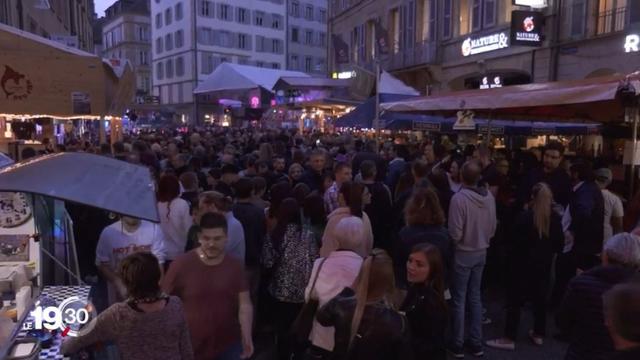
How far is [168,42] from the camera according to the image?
5772 cm

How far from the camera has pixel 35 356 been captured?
108 inches

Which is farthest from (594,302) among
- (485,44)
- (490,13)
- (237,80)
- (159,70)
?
(159,70)

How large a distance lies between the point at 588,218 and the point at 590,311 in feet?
8.79

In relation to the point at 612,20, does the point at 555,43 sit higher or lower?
lower

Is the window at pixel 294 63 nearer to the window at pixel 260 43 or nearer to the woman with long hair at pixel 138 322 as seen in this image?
the window at pixel 260 43

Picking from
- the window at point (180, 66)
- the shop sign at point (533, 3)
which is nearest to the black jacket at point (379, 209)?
the shop sign at point (533, 3)

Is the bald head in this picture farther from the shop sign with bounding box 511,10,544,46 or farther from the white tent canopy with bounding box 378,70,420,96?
the shop sign with bounding box 511,10,544,46

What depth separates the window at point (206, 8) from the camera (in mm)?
53188

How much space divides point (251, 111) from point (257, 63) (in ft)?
130

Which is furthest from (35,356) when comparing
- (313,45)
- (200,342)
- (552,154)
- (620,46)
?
(313,45)

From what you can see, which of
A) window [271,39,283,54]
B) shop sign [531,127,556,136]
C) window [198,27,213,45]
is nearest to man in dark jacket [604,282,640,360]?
shop sign [531,127,556,136]

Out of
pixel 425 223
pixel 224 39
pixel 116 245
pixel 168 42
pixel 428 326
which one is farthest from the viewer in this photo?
pixel 168 42

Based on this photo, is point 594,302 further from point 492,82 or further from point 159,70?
point 159,70

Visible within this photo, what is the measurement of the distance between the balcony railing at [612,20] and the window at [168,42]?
48.9m
